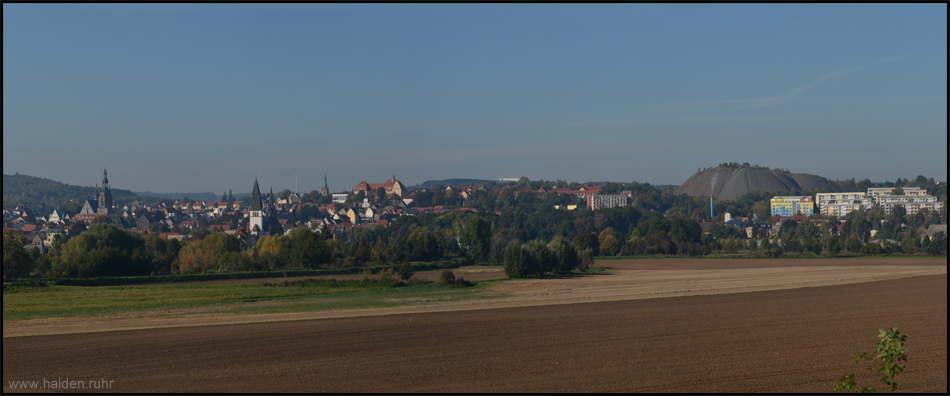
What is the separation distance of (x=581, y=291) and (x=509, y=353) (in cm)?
2598

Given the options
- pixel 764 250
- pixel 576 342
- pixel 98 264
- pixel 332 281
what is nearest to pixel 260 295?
pixel 332 281

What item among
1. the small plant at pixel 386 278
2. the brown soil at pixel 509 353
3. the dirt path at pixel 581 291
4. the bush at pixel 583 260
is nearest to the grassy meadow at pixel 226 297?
the small plant at pixel 386 278

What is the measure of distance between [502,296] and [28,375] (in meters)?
28.4

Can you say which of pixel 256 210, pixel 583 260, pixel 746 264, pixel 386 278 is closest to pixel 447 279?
pixel 386 278

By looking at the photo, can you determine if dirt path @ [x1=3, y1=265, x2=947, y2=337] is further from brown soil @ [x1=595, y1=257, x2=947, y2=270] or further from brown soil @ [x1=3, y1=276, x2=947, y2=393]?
brown soil @ [x1=595, y1=257, x2=947, y2=270]

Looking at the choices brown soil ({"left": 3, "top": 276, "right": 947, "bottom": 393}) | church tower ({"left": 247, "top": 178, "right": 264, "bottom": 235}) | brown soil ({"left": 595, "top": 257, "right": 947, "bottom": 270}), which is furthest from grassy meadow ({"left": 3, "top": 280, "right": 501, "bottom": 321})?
church tower ({"left": 247, "top": 178, "right": 264, "bottom": 235})

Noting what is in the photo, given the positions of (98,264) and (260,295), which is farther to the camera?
(98,264)

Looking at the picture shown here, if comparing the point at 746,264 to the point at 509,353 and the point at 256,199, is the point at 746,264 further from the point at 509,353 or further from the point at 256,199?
the point at 256,199

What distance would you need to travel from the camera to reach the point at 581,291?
158 ft

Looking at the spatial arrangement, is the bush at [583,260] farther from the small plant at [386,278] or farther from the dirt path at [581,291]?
the small plant at [386,278]

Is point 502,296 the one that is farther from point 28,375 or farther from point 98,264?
point 98,264

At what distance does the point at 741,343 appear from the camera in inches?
949

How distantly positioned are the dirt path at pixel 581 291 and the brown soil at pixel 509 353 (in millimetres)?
2780

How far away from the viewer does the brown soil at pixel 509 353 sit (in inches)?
732
